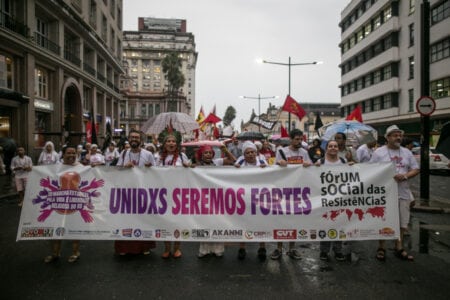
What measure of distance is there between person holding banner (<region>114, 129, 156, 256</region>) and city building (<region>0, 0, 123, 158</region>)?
9564 mm

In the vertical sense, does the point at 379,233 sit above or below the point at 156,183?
below

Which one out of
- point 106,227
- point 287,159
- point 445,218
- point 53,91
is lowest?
point 445,218

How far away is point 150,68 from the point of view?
11306 cm

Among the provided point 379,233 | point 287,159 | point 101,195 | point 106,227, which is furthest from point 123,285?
point 379,233

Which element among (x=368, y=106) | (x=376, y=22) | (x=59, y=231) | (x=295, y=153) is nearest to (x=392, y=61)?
(x=376, y=22)

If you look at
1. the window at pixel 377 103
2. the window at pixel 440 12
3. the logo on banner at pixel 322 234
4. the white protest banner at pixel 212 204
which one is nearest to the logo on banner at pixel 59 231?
the white protest banner at pixel 212 204

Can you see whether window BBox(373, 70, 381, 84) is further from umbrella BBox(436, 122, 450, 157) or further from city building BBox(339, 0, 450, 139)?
umbrella BBox(436, 122, 450, 157)

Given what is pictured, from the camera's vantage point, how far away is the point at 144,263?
15.9 ft

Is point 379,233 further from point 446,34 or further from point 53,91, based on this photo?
point 446,34

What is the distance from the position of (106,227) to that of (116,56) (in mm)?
38192

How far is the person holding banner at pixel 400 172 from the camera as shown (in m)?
5.06

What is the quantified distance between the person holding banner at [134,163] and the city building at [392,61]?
27.6 meters

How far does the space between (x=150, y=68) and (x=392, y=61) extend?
91.2 m

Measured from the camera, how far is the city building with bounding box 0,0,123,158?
1795 centimetres
